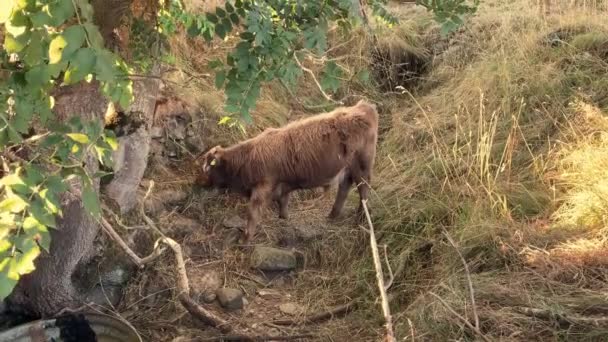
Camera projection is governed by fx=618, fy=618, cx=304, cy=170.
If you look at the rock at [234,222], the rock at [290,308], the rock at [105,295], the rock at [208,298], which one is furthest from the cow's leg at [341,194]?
the rock at [105,295]

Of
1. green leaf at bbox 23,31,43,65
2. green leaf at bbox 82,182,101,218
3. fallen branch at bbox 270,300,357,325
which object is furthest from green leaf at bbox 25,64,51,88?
fallen branch at bbox 270,300,357,325

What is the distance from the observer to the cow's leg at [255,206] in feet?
16.8

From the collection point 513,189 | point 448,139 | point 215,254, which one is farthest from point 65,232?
point 448,139

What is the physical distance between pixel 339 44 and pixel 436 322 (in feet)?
16.3

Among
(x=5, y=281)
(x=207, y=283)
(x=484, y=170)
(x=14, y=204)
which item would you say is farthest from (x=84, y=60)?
(x=484, y=170)

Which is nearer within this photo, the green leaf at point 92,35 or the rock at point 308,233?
the green leaf at point 92,35

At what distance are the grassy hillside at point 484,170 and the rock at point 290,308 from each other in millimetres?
217

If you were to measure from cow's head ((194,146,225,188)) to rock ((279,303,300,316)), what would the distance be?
1309 mm

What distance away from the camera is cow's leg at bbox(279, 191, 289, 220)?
17.8ft

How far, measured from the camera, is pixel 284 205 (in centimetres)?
550

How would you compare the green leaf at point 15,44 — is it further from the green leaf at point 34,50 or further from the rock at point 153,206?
the rock at point 153,206

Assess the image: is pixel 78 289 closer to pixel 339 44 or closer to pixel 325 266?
pixel 325 266

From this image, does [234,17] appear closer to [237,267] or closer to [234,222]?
[237,267]

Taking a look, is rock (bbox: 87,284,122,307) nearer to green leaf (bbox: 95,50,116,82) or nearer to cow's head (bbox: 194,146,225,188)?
cow's head (bbox: 194,146,225,188)
